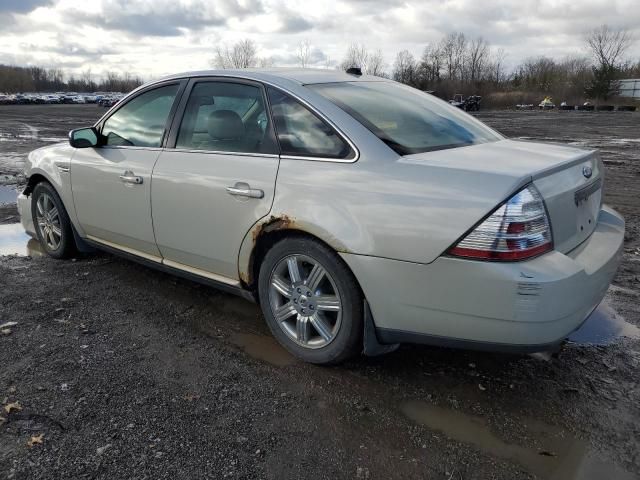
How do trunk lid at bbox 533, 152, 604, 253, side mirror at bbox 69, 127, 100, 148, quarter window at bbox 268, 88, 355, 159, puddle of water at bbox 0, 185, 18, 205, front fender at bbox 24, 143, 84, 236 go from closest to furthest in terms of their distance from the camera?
1. trunk lid at bbox 533, 152, 604, 253
2. quarter window at bbox 268, 88, 355, 159
3. side mirror at bbox 69, 127, 100, 148
4. front fender at bbox 24, 143, 84, 236
5. puddle of water at bbox 0, 185, 18, 205

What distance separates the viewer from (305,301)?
123 inches

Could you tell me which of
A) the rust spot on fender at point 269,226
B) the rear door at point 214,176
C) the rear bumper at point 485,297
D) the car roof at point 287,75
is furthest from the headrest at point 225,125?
the rear bumper at point 485,297

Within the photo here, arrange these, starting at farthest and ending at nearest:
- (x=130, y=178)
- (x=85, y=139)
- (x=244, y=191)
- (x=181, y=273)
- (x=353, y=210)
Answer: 1. (x=85, y=139)
2. (x=130, y=178)
3. (x=181, y=273)
4. (x=244, y=191)
5. (x=353, y=210)

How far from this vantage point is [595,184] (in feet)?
10.3

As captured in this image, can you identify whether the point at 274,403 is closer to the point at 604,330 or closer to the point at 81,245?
the point at 604,330

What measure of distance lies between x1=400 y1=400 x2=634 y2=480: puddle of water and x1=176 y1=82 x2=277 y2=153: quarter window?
1686mm

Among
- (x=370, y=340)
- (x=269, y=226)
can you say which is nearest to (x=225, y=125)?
(x=269, y=226)

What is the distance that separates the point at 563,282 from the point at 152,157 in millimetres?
2769

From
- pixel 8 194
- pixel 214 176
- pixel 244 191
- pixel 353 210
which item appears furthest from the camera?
pixel 8 194

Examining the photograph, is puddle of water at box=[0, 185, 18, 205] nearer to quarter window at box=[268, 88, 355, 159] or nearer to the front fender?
the front fender

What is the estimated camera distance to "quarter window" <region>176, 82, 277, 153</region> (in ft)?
11.0

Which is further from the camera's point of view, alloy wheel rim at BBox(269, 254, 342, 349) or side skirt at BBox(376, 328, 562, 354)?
alloy wheel rim at BBox(269, 254, 342, 349)

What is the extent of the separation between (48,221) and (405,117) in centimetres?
357

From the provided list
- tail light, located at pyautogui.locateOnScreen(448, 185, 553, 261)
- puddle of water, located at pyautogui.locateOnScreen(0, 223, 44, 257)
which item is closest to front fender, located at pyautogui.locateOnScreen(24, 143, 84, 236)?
puddle of water, located at pyautogui.locateOnScreen(0, 223, 44, 257)
